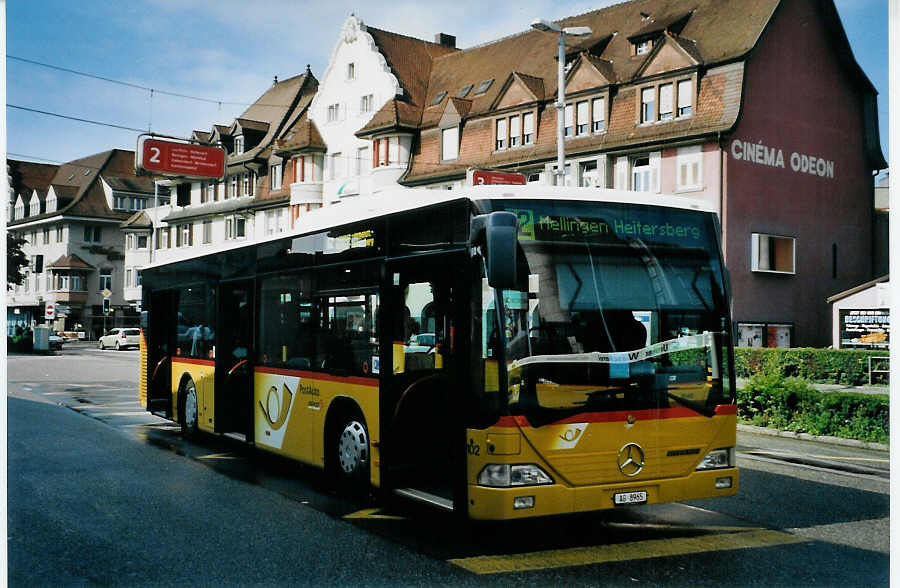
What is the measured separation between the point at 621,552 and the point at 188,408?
28.2 feet

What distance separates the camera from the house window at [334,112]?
2039 inches

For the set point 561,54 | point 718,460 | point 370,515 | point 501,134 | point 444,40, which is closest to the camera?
point 718,460

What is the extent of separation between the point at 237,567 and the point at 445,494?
1.73 metres

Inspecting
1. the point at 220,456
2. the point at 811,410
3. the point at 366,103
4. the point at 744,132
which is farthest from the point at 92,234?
the point at 811,410

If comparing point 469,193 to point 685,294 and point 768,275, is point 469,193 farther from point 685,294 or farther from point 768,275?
point 768,275

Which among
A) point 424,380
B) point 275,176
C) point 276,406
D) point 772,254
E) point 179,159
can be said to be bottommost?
point 276,406

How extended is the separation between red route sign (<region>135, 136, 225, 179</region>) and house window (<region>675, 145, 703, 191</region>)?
61.5ft

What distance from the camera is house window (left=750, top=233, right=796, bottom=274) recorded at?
111 ft

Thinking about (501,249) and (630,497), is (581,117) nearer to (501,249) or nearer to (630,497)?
(630,497)

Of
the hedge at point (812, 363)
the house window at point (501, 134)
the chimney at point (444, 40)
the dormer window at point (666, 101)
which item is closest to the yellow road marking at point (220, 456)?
the hedge at point (812, 363)

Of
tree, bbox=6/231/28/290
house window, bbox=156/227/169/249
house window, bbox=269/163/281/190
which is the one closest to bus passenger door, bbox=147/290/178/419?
house window, bbox=269/163/281/190

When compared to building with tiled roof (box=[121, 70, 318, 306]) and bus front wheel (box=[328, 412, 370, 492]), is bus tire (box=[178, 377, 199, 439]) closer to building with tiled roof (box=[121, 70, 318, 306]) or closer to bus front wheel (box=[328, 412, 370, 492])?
bus front wheel (box=[328, 412, 370, 492])

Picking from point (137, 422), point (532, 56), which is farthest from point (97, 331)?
point (137, 422)

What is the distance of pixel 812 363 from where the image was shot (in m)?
26.8
